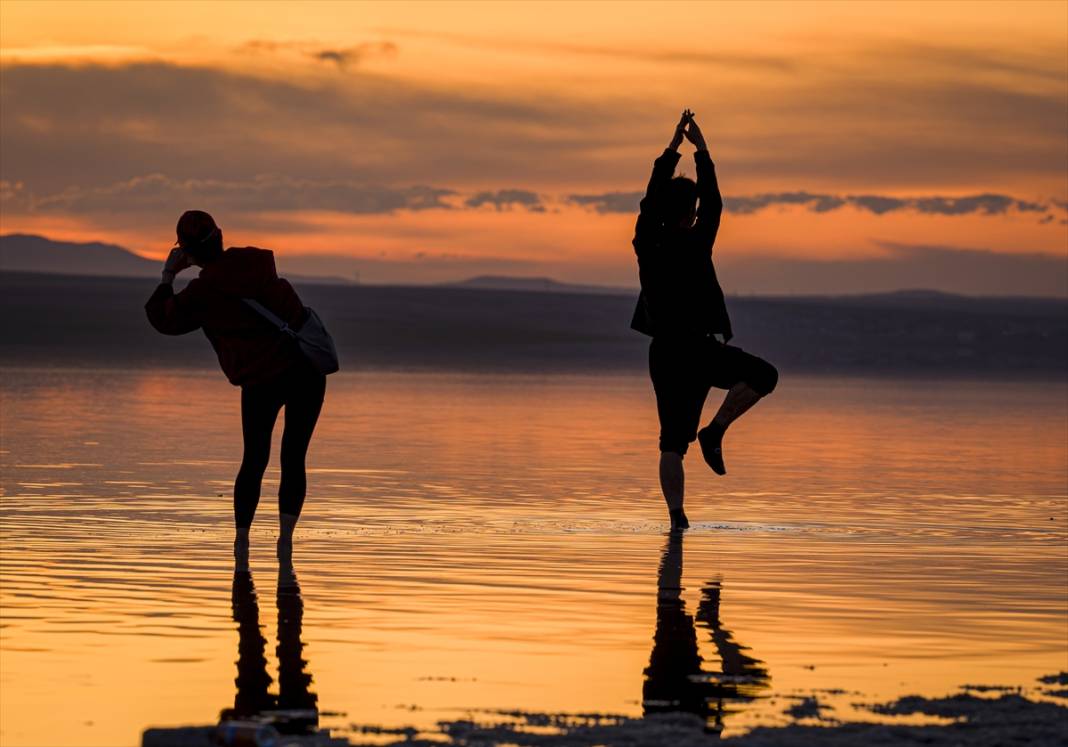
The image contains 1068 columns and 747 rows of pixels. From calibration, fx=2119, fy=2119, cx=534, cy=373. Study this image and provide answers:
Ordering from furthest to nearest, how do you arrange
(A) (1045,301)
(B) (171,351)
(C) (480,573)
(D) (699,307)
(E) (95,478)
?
(A) (1045,301)
(B) (171,351)
(E) (95,478)
(D) (699,307)
(C) (480,573)

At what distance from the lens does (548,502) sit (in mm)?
13836

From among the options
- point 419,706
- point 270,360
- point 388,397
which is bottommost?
point 419,706

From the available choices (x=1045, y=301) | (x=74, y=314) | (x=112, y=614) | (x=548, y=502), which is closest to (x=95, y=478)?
(x=548, y=502)

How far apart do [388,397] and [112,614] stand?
22122 millimetres

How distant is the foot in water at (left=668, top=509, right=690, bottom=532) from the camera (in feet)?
39.1

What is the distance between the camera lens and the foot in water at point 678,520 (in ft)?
39.1

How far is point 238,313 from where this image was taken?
1002 cm

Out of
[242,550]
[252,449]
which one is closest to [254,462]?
[252,449]

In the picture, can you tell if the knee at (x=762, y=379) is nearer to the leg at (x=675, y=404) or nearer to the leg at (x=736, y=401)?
the leg at (x=736, y=401)

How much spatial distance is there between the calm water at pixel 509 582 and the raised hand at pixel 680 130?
84.8 inches

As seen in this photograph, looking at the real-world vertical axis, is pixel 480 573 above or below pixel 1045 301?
below

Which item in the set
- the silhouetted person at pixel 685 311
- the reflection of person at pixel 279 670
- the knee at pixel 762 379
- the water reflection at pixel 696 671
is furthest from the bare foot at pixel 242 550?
the knee at pixel 762 379

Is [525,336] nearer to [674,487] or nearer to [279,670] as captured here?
[674,487]

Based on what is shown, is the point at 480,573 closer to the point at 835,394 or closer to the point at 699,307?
the point at 699,307
